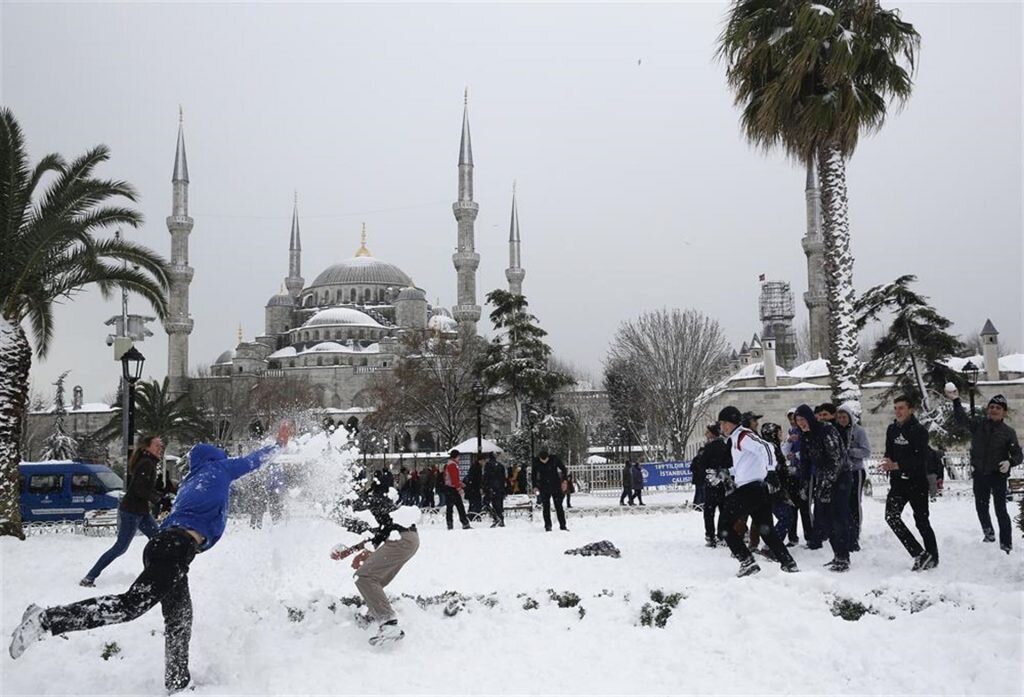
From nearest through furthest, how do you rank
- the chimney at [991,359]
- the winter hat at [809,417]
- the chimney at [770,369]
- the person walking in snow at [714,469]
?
the winter hat at [809,417] → the person walking in snow at [714,469] → the chimney at [991,359] → the chimney at [770,369]

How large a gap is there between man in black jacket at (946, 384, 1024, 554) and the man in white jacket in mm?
2106

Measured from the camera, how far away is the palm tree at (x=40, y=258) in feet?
42.7

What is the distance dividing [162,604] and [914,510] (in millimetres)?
5937

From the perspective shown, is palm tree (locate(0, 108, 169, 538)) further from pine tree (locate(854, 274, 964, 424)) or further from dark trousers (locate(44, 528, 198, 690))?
pine tree (locate(854, 274, 964, 424))

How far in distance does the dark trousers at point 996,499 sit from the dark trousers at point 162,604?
6821mm

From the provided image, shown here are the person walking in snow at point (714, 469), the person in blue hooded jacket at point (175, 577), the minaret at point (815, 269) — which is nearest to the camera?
the person in blue hooded jacket at point (175, 577)

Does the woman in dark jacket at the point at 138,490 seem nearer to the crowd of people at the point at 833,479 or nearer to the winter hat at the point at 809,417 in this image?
the crowd of people at the point at 833,479

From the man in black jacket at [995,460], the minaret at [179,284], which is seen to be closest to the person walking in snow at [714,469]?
the man in black jacket at [995,460]

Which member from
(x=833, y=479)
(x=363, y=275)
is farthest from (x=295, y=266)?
(x=833, y=479)

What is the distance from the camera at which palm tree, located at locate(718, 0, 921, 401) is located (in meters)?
13.6

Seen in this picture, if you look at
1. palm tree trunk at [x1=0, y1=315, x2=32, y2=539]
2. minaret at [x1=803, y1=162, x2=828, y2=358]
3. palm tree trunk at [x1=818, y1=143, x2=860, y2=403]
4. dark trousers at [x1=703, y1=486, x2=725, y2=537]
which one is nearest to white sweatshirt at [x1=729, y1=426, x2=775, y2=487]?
dark trousers at [x1=703, y1=486, x2=725, y2=537]

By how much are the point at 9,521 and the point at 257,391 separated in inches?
1877

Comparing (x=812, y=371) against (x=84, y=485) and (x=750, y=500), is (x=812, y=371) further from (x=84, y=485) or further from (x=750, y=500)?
(x=750, y=500)

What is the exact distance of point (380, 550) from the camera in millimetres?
5984
